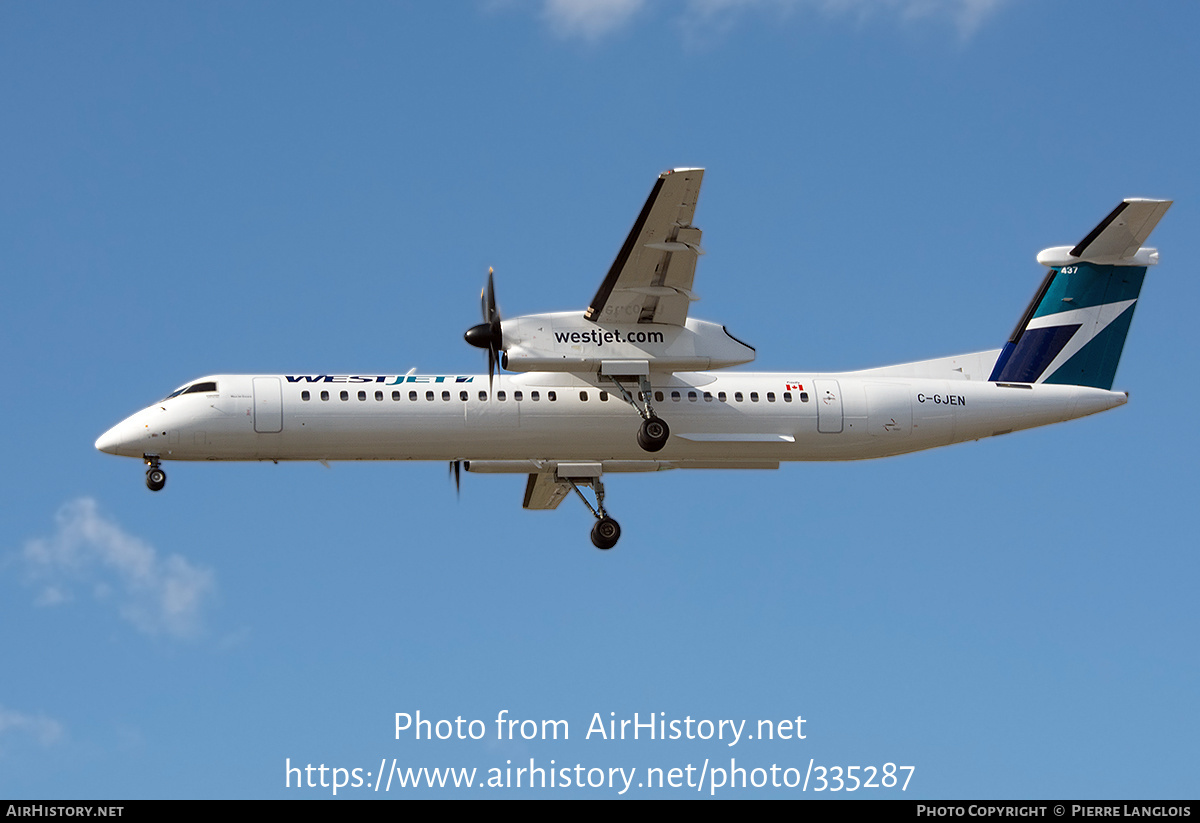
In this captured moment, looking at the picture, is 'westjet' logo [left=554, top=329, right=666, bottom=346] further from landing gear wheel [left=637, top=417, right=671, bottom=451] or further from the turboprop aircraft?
landing gear wheel [left=637, top=417, right=671, bottom=451]

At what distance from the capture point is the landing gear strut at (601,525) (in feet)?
98.1

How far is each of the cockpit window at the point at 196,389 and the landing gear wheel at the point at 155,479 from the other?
1427 millimetres

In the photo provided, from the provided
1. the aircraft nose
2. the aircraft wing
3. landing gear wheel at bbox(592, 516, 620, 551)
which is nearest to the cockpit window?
the aircraft nose

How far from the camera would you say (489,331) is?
27062 millimetres

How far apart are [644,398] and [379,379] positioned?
5.06 meters

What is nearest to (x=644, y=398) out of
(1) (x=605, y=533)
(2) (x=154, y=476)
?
(1) (x=605, y=533)

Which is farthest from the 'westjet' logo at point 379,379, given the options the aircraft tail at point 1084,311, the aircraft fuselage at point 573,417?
the aircraft tail at point 1084,311

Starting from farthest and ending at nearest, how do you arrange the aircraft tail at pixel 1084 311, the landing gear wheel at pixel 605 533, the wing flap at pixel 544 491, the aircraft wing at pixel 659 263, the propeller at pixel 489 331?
1. the wing flap at pixel 544 491
2. the aircraft tail at pixel 1084 311
3. the landing gear wheel at pixel 605 533
4. the propeller at pixel 489 331
5. the aircraft wing at pixel 659 263

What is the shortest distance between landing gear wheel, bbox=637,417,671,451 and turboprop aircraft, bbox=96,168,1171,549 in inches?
1.0

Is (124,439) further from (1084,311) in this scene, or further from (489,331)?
(1084,311)

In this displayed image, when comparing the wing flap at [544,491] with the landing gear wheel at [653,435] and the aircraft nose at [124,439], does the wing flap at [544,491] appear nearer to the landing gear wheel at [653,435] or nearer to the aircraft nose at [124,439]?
the landing gear wheel at [653,435]

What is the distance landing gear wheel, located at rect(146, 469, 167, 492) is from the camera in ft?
90.7

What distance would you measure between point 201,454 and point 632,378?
27.0 feet
